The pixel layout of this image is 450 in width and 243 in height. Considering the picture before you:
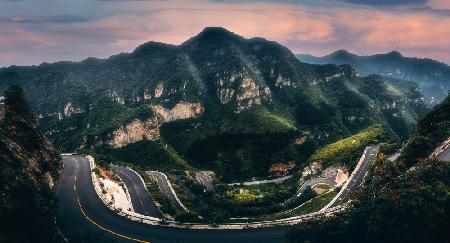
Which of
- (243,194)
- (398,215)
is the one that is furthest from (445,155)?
(243,194)

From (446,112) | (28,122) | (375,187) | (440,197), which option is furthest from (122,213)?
(446,112)

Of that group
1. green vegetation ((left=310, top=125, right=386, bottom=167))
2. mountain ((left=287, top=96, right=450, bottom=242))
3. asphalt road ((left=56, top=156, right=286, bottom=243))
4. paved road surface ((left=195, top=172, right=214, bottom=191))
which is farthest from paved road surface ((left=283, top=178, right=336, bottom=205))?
mountain ((left=287, top=96, right=450, bottom=242))

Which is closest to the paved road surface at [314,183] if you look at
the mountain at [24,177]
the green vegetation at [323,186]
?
the green vegetation at [323,186]

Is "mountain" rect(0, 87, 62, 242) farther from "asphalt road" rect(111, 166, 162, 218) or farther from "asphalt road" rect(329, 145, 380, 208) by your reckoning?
"asphalt road" rect(329, 145, 380, 208)

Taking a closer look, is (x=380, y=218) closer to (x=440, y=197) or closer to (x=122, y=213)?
(x=440, y=197)

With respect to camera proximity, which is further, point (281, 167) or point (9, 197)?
point (281, 167)

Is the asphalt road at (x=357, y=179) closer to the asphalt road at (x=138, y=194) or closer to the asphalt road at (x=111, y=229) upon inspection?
the asphalt road at (x=111, y=229)
